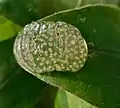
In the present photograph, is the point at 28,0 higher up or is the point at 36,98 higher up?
the point at 28,0

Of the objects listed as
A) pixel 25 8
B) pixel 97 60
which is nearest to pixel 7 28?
pixel 25 8

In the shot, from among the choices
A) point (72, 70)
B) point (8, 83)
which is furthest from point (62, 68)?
point (8, 83)

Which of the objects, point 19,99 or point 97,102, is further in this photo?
point 19,99

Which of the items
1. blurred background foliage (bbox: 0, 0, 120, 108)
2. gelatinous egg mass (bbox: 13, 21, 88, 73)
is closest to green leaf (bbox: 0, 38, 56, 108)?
blurred background foliage (bbox: 0, 0, 120, 108)

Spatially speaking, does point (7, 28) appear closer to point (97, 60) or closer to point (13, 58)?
point (13, 58)

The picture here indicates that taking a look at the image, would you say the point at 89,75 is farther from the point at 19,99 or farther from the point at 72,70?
the point at 19,99

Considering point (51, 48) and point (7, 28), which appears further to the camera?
point (7, 28)
